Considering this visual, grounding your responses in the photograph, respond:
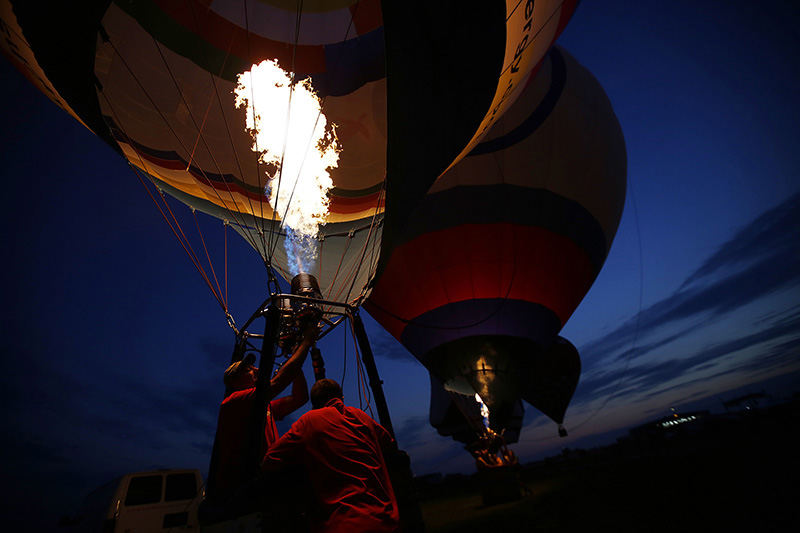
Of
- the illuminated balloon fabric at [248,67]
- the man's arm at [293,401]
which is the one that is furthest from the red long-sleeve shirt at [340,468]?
the illuminated balloon fabric at [248,67]

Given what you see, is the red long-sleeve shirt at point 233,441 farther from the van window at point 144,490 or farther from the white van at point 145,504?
the van window at point 144,490

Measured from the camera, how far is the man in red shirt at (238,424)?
169cm

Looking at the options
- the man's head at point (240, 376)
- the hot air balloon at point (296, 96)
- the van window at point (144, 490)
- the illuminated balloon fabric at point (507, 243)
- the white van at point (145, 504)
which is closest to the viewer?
the man's head at point (240, 376)

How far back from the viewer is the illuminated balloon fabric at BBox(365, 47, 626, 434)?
24.9 ft

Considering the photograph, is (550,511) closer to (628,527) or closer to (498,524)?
(498,524)

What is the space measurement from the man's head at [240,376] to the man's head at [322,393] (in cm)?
55

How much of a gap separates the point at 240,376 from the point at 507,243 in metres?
6.56

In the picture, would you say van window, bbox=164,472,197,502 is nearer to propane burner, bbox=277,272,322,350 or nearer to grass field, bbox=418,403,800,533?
grass field, bbox=418,403,800,533

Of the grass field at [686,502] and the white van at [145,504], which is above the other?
the white van at [145,504]

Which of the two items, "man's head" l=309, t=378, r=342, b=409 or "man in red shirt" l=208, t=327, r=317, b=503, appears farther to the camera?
"man's head" l=309, t=378, r=342, b=409

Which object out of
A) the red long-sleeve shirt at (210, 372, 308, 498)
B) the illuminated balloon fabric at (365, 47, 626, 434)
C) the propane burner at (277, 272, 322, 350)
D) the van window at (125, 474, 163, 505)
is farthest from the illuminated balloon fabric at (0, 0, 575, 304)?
the van window at (125, 474, 163, 505)

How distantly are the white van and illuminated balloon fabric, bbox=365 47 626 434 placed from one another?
4.27 metres

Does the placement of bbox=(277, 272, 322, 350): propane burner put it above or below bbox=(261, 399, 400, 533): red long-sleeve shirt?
above

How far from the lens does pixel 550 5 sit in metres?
3.36
